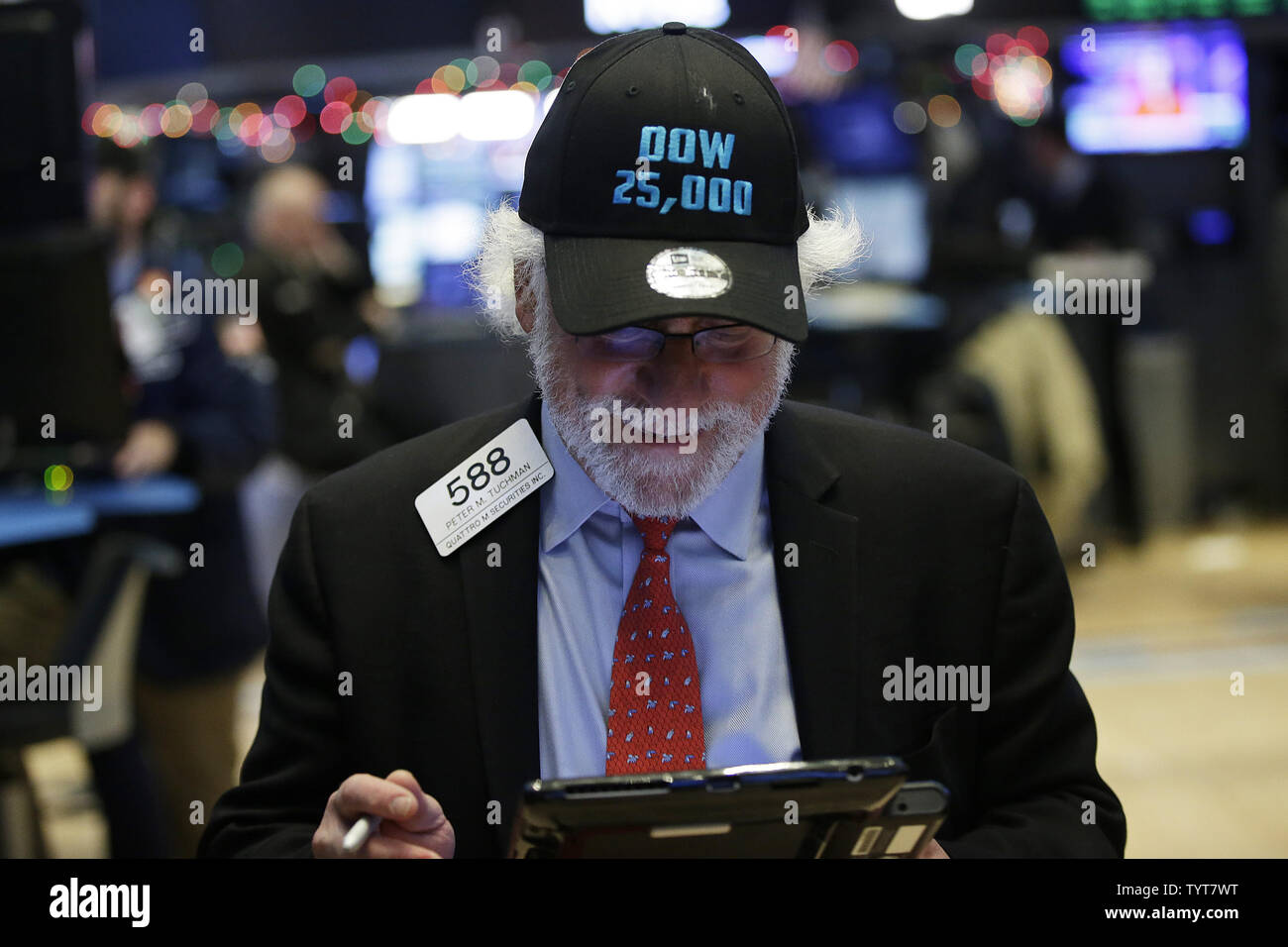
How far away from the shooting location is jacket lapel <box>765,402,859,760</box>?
61.8 inches

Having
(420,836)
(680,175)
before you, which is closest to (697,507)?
(680,175)

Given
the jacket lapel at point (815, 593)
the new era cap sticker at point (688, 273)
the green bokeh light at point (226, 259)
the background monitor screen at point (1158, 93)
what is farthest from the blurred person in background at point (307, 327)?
the background monitor screen at point (1158, 93)

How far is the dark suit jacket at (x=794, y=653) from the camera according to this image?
158 cm

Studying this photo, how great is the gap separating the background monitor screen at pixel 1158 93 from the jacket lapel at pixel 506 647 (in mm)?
7376

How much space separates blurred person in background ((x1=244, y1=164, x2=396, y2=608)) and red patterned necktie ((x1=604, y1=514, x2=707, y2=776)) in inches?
126

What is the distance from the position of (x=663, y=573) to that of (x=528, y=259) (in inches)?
15.7

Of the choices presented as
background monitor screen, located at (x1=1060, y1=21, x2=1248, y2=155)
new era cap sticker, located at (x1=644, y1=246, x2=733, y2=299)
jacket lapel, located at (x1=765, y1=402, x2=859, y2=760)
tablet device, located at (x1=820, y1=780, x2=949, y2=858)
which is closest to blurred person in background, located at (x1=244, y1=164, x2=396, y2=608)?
jacket lapel, located at (x1=765, y1=402, x2=859, y2=760)

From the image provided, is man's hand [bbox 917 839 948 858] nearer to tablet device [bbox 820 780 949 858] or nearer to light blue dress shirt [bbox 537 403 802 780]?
tablet device [bbox 820 780 949 858]

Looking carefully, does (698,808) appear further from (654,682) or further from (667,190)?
(667,190)

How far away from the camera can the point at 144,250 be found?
407cm

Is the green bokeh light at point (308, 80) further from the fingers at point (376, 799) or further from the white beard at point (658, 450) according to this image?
the fingers at point (376, 799)
